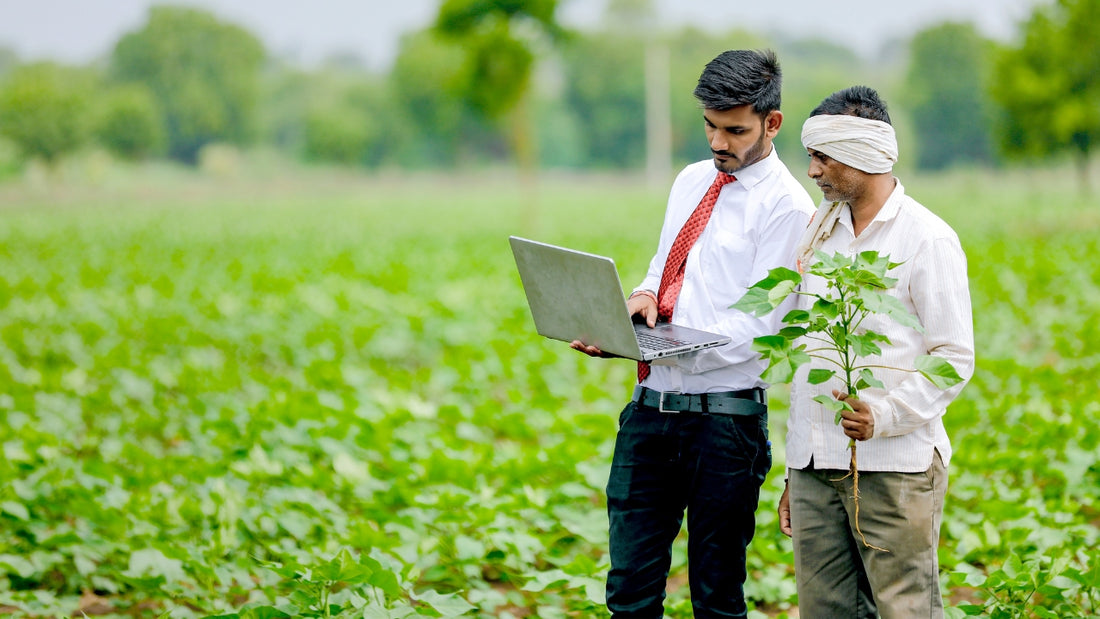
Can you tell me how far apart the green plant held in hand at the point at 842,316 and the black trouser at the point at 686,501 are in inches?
14.5

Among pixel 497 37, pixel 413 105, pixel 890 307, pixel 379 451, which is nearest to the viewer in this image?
pixel 890 307

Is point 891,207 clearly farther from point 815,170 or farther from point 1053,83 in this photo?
point 1053,83

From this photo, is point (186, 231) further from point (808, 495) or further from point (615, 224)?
point (808, 495)

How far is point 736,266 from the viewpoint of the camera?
2725 mm

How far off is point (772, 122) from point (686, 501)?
3.46ft

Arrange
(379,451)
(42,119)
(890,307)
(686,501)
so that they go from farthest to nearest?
(42,119) → (379,451) → (686,501) → (890,307)

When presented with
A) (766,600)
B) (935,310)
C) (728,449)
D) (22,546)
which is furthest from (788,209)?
(22,546)

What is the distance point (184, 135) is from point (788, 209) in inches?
2959

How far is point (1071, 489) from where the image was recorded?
4.57 m

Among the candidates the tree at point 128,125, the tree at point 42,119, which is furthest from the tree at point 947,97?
the tree at point 42,119

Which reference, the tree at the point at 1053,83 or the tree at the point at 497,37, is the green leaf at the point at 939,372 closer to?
the tree at the point at 497,37

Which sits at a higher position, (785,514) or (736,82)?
(736,82)

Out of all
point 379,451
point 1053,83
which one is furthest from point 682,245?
point 1053,83

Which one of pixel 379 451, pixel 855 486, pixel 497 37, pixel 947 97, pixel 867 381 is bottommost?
pixel 379 451
